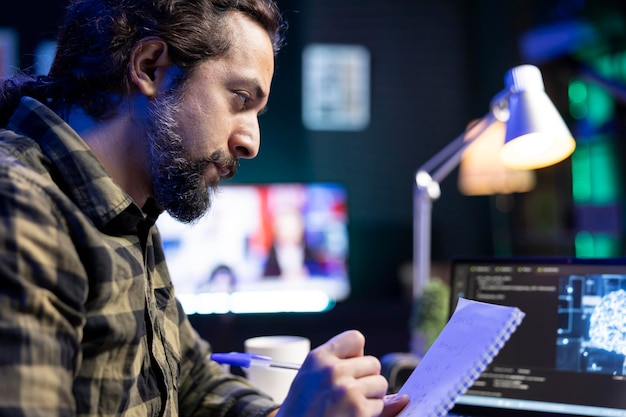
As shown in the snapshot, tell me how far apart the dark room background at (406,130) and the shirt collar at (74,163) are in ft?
12.2

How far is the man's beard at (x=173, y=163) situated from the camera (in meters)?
0.97

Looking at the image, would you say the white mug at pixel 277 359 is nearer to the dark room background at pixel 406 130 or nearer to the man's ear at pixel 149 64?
the man's ear at pixel 149 64

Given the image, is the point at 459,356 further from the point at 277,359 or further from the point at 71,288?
the point at 277,359

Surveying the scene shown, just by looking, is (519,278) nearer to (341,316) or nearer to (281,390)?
(281,390)

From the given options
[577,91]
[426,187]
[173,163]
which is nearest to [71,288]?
[173,163]

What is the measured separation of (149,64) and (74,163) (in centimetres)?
22

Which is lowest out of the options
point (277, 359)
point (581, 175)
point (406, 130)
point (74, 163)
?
point (277, 359)

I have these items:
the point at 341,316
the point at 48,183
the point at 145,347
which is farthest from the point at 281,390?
the point at 341,316

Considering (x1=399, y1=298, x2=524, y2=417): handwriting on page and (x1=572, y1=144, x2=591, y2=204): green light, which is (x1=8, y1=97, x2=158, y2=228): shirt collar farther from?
(x1=572, y1=144, x2=591, y2=204): green light

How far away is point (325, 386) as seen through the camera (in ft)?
2.52

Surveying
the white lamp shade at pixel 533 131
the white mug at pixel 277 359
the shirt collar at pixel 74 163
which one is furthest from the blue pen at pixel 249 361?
the white lamp shade at pixel 533 131

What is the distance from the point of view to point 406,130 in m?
5.02

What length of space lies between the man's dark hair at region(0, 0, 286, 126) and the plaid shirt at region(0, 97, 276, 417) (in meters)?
0.11

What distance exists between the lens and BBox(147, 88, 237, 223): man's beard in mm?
974
